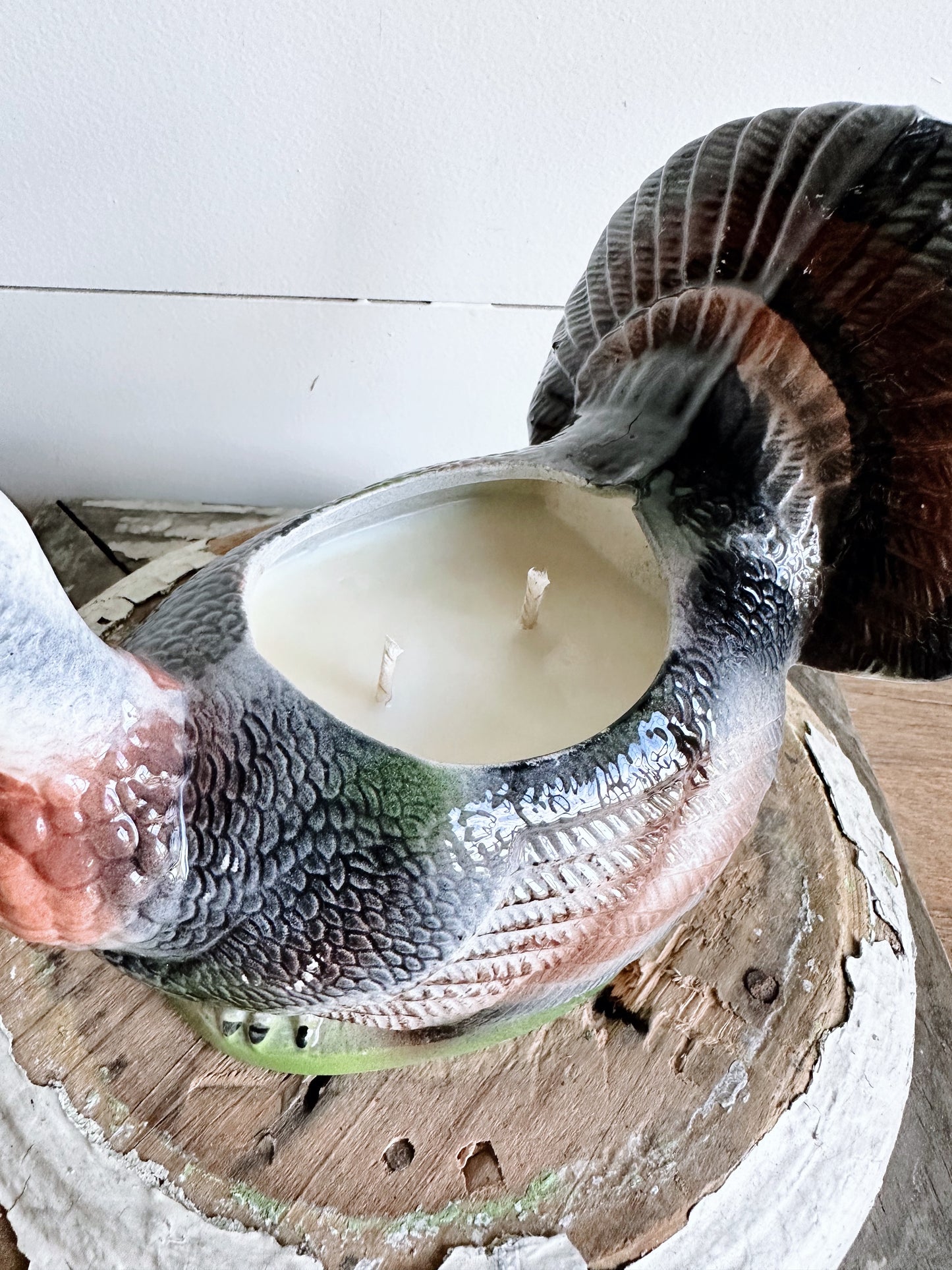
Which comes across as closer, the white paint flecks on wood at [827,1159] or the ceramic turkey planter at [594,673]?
the ceramic turkey planter at [594,673]

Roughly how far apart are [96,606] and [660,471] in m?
0.50

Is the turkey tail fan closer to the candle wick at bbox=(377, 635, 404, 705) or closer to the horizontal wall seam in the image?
the candle wick at bbox=(377, 635, 404, 705)

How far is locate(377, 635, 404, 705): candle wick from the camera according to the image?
0.50m

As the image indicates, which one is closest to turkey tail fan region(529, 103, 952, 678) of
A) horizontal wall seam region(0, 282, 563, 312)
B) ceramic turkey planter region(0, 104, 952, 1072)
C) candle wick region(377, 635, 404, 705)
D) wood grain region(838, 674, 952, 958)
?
ceramic turkey planter region(0, 104, 952, 1072)

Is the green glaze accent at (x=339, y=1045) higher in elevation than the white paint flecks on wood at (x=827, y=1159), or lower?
higher

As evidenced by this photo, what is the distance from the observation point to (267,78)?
2.33 feet

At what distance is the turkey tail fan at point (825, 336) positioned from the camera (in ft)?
1.64

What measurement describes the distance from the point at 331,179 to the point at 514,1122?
2.31ft

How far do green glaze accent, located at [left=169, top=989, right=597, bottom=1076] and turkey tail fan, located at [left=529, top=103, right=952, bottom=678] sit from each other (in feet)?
1.04

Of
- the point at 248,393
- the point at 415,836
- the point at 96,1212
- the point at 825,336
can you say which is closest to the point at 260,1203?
the point at 96,1212

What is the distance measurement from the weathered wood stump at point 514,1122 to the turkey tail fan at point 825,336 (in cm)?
25

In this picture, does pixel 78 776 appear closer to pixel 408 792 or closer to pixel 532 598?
pixel 408 792

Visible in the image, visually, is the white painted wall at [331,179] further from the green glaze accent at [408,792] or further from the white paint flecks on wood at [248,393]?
the green glaze accent at [408,792]

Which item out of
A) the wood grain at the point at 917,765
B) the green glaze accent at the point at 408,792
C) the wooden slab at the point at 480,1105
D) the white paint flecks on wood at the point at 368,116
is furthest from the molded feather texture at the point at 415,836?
the wood grain at the point at 917,765
